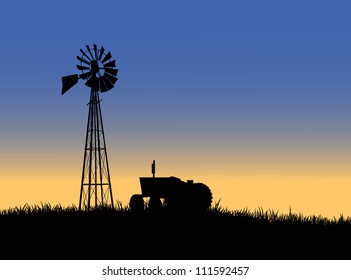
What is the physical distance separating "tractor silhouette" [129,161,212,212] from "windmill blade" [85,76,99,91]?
17.8 ft

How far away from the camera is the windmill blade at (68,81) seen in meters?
28.2

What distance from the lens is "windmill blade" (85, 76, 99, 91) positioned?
2797cm

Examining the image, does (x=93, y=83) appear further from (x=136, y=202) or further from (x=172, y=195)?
(x=172, y=195)

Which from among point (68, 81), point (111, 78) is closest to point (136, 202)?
point (111, 78)

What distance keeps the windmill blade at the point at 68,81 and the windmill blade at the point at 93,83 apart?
0.63m

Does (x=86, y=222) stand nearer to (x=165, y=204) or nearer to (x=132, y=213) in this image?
(x=132, y=213)

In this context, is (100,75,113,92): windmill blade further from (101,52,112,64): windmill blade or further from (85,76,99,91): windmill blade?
(101,52,112,64): windmill blade

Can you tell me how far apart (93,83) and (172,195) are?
7438mm

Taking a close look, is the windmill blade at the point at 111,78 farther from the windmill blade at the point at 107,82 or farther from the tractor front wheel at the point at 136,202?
the tractor front wheel at the point at 136,202

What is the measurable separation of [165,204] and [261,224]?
15.7 ft

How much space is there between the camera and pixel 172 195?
930 inches

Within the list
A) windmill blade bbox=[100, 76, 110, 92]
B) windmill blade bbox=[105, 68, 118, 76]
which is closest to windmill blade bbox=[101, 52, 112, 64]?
windmill blade bbox=[105, 68, 118, 76]
